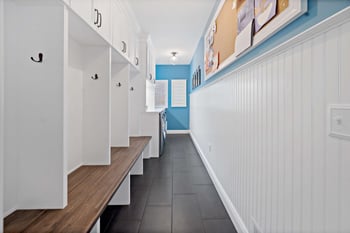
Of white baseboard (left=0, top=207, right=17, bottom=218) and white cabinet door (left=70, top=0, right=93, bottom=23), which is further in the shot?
white cabinet door (left=70, top=0, right=93, bottom=23)

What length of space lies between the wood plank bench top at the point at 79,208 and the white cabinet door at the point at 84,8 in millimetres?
1135

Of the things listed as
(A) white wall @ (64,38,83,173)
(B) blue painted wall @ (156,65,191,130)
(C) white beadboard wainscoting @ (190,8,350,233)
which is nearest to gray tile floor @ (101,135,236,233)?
(C) white beadboard wainscoting @ (190,8,350,233)

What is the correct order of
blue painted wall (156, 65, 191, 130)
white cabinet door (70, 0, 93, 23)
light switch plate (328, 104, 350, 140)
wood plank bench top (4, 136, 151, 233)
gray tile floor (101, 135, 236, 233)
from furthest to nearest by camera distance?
blue painted wall (156, 65, 191, 130)
gray tile floor (101, 135, 236, 233)
white cabinet door (70, 0, 93, 23)
wood plank bench top (4, 136, 151, 233)
light switch plate (328, 104, 350, 140)

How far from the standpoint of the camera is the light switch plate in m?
0.69

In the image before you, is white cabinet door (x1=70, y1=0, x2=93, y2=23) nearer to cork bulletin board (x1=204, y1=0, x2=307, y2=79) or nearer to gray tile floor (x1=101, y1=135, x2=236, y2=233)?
cork bulletin board (x1=204, y1=0, x2=307, y2=79)

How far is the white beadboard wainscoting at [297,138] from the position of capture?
74 centimetres

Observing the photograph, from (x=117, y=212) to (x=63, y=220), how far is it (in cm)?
120

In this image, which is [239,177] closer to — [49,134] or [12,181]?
[49,134]

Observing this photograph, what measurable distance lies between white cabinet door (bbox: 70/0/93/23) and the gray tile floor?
169cm

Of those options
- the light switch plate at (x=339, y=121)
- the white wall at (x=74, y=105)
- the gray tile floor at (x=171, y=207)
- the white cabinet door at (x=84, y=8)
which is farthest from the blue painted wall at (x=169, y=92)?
the light switch plate at (x=339, y=121)

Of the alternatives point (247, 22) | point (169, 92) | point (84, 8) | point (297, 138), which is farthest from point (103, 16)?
point (169, 92)

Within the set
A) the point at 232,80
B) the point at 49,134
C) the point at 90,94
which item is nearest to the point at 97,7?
the point at 90,94

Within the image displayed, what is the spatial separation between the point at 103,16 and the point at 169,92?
6099 mm

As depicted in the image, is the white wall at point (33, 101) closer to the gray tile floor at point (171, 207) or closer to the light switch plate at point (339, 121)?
the gray tile floor at point (171, 207)
